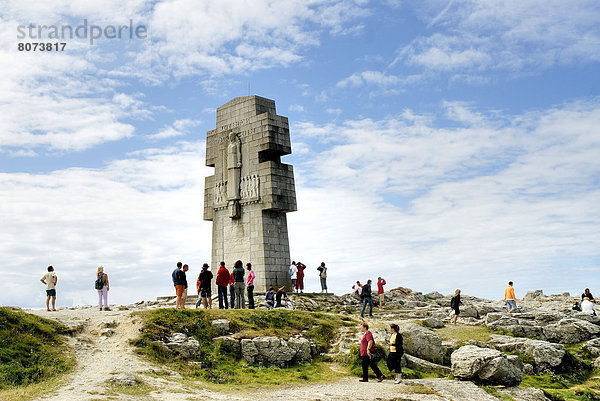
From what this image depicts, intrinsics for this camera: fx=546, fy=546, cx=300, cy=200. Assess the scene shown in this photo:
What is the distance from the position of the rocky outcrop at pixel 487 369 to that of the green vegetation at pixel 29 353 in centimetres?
1290

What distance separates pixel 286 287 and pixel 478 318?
11142 mm

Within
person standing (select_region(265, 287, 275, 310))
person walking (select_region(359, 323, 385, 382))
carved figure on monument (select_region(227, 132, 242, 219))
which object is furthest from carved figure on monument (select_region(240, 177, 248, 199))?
person walking (select_region(359, 323, 385, 382))

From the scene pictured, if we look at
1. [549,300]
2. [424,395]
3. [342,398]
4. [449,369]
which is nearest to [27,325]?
[342,398]

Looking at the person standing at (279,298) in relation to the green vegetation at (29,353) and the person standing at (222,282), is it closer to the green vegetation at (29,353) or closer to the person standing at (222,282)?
the person standing at (222,282)

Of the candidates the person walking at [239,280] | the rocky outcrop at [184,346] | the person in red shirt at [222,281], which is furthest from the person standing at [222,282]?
the rocky outcrop at [184,346]

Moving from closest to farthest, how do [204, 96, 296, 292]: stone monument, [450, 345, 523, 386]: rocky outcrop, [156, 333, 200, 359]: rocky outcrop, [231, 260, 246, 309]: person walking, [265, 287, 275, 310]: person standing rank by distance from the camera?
[450, 345, 523, 386]: rocky outcrop, [156, 333, 200, 359]: rocky outcrop, [231, 260, 246, 309]: person walking, [265, 287, 275, 310]: person standing, [204, 96, 296, 292]: stone monument

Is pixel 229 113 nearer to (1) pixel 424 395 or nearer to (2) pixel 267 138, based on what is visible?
(2) pixel 267 138

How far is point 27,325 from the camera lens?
1869cm

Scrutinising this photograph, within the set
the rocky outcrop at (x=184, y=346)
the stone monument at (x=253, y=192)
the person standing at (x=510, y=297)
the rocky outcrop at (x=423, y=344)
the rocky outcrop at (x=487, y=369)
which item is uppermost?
the stone monument at (x=253, y=192)

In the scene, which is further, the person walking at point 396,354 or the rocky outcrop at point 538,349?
the rocky outcrop at point 538,349

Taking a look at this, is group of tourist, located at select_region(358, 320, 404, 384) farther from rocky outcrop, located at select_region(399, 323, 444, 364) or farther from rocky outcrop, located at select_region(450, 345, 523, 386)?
rocky outcrop, located at select_region(399, 323, 444, 364)

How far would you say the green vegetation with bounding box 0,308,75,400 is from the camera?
590 inches

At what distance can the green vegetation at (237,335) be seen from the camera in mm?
18312

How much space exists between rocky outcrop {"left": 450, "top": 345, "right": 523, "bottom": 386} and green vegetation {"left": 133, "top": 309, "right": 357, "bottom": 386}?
14.2ft
